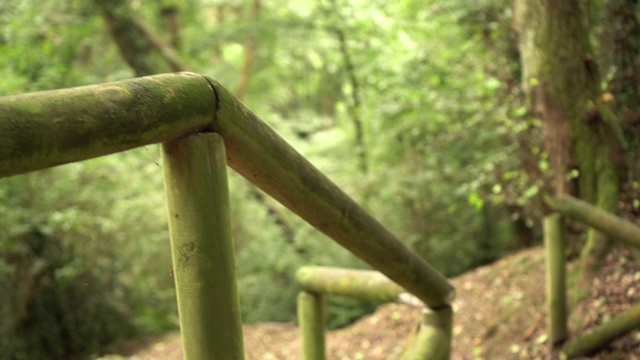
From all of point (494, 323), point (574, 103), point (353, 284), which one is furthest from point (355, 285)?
point (574, 103)

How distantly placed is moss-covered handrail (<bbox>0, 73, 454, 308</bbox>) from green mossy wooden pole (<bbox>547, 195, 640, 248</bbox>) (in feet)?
8.50

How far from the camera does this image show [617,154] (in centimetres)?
551

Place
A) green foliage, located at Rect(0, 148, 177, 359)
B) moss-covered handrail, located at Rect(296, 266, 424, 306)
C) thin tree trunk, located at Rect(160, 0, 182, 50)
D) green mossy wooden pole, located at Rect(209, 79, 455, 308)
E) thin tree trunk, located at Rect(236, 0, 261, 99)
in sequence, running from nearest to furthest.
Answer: green mossy wooden pole, located at Rect(209, 79, 455, 308), moss-covered handrail, located at Rect(296, 266, 424, 306), green foliage, located at Rect(0, 148, 177, 359), thin tree trunk, located at Rect(160, 0, 182, 50), thin tree trunk, located at Rect(236, 0, 261, 99)

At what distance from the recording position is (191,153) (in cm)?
142

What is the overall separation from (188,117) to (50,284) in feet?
25.1

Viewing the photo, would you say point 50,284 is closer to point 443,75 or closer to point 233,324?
point 443,75

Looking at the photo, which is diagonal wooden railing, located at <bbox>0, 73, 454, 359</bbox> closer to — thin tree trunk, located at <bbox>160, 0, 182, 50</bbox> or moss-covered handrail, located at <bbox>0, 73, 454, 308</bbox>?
moss-covered handrail, located at <bbox>0, 73, 454, 308</bbox>

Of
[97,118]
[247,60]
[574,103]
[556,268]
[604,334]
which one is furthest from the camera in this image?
[247,60]

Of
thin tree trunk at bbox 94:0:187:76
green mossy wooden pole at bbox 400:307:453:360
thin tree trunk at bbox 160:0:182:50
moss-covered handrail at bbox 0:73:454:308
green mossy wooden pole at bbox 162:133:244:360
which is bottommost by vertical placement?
green mossy wooden pole at bbox 400:307:453:360

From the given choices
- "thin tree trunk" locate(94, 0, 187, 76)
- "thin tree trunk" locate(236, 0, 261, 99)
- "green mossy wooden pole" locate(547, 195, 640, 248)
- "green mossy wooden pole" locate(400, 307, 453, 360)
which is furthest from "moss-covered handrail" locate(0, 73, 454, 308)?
"thin tree trunk" locate(236, 0, 261, 99)

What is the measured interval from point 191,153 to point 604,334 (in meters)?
3.72

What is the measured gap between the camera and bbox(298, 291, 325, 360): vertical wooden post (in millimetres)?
2998

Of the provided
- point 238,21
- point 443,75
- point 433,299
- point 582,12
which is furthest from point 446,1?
point 433,299

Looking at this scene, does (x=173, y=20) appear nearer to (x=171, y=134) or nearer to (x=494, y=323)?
(x=494, y=323)
